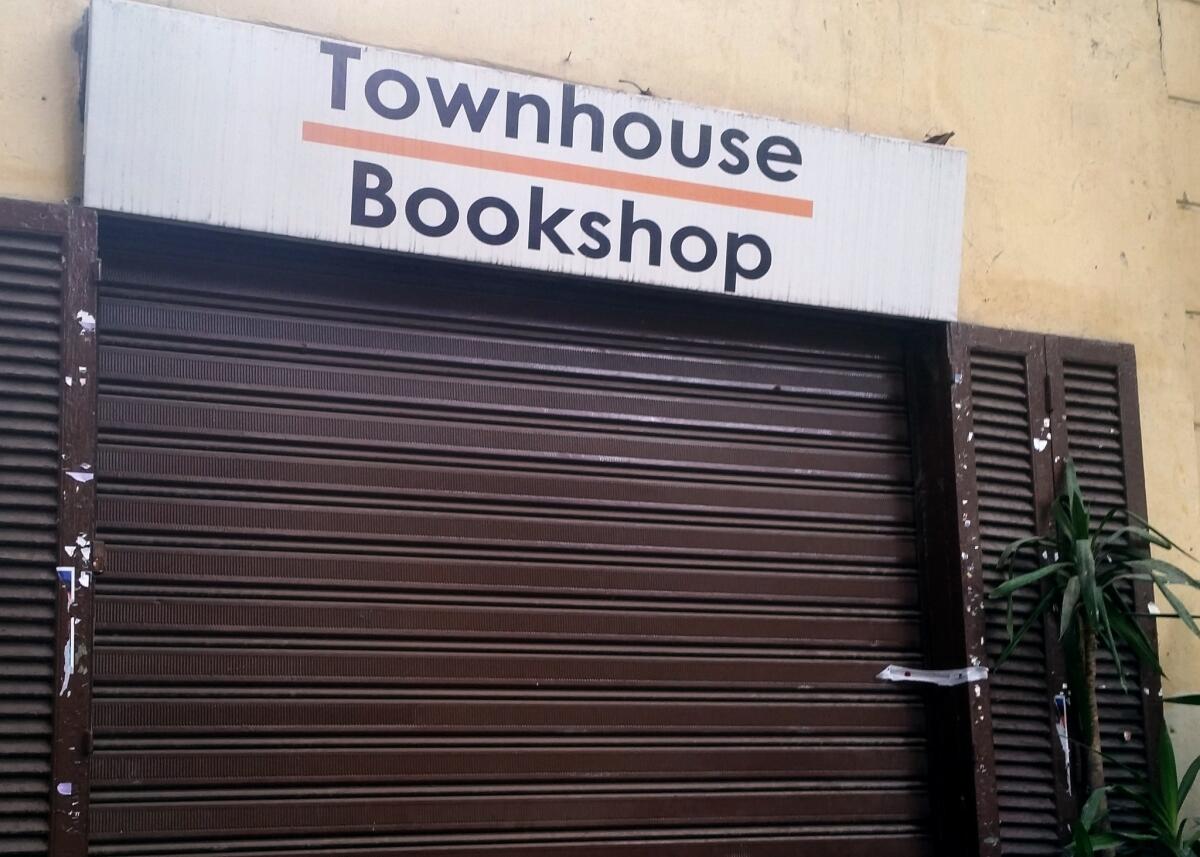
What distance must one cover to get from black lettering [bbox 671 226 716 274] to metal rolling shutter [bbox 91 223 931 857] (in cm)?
20

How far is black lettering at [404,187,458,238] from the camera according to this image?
3.74 meters

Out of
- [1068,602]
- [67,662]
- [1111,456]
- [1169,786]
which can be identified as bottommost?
[1169,786]

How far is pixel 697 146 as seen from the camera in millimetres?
4094

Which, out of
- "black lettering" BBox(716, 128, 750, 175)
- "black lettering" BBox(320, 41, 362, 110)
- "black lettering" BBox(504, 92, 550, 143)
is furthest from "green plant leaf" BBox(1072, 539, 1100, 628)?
"black lettering" BBox(320, 41, 362, 110)

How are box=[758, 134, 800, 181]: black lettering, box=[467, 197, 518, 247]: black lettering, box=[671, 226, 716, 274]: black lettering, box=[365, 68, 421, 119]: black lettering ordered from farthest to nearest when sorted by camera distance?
box=[758, 134, 800, 181]: black lettering
box=[671, 226, 716, 274]: black lettering
box=[467, 197, 518, 247]: black lettering
box=[365, 68, 421, 119]: black lettering

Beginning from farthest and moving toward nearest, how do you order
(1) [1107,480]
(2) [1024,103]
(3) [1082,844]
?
(2) [1024,103]
(1) [1107,480]
(3) [1082,844]

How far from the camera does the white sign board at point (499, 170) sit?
11.3ft

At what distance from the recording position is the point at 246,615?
3639 mm

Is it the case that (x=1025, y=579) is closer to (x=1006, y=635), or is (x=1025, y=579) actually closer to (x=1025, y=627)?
(x=1025, y=627)

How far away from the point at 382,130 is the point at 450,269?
0.46 metres

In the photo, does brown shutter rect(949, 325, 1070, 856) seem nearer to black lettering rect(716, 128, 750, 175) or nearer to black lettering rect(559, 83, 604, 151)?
black lettering rect(716, 128, 750, 175)

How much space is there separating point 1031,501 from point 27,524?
3.05 meters

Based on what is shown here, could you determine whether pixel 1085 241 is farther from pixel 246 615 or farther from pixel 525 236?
pixel 246 615

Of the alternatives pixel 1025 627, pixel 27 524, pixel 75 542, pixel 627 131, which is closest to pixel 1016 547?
pixel 1025 627
